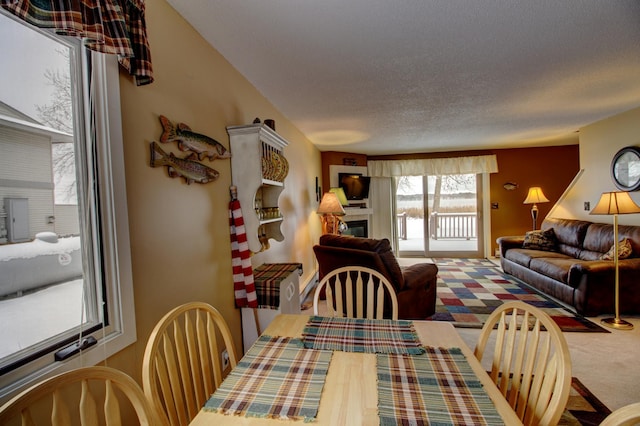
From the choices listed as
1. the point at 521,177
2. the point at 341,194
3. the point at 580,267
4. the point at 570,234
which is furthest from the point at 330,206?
the point at 521,177

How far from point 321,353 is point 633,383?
2.37 metres

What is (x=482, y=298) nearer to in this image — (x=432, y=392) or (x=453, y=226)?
(x=453, y=226)

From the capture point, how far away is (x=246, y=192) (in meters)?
2.00

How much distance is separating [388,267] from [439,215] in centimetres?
429

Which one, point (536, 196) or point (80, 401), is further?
point (536, 196)

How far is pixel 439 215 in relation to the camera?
638cm

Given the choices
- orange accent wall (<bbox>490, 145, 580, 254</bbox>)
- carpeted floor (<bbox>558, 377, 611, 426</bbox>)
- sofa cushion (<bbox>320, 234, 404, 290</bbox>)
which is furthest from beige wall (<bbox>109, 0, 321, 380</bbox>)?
orange accent wall (<bbox>490, 145, 580, 254</bbox>)

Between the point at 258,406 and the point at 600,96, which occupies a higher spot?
the point at 600,96

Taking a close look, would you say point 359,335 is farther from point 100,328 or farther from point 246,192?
point 246,192

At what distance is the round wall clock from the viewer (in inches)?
138

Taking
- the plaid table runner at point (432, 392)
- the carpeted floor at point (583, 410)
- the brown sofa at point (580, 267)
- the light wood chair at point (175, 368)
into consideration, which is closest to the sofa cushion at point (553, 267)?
the brown sofa at point (580, 267)

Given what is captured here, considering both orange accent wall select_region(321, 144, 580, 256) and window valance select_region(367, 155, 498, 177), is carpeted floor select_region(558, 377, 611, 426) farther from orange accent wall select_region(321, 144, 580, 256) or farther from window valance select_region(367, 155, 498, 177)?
window valance select_region(367, 155, 498, 177)

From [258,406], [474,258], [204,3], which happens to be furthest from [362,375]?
[474,258]

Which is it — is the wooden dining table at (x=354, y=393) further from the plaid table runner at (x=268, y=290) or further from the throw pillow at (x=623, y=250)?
the throw pillow at (x=623, y=250)
